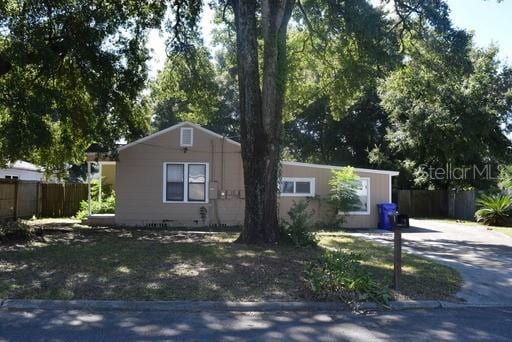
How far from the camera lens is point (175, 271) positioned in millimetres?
9227

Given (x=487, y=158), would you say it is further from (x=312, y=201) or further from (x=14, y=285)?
(x=14, y=285)

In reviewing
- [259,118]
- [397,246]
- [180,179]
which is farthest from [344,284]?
[180,179]

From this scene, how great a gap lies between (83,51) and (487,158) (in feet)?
86.0

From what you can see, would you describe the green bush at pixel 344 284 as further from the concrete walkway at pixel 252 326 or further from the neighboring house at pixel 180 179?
the neighboring house at pixel 180 179

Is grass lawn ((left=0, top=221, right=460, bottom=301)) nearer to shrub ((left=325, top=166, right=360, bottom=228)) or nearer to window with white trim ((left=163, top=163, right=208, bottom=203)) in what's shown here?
shrub ((left=325, top=166, right=360, bottom=228))

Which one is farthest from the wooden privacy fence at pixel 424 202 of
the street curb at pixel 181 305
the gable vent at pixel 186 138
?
the street curb at pixel 181 305

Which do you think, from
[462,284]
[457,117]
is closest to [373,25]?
[462,284]

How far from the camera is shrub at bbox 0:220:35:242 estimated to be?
13164mm

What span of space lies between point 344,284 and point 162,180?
12.7m

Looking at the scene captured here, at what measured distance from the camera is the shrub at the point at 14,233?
1316cm

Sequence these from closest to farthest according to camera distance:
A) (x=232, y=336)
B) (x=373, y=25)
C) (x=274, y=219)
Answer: (x=232, y=336) → (x=274, y=219) → (x=373, y=25)

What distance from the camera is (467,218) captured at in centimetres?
2894

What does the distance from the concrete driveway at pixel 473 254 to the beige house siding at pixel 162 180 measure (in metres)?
5.24

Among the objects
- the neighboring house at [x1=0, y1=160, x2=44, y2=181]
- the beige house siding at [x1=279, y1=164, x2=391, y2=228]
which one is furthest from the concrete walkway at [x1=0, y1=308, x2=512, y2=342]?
the neighboring house at [x1=0, y1=160, x2=44, y2=181]
